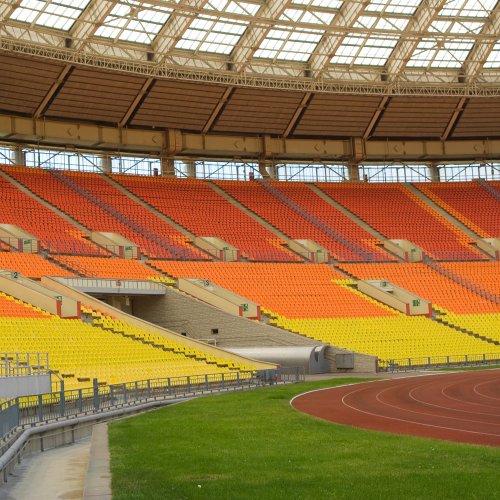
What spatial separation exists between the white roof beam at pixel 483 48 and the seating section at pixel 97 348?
26.1 metres

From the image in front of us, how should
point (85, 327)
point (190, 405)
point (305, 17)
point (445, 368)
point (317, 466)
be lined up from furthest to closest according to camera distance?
point (305, 17), point (445, 368), point (85, 327), point (190, 405), point (317, 466)

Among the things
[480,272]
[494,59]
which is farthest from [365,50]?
[480,272]

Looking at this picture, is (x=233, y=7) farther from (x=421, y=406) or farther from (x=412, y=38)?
(x=421, y=406)

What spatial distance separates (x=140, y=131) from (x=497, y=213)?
82.7 ft

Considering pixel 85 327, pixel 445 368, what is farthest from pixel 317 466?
pixel 445 368

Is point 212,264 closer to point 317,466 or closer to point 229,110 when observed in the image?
point 229,110

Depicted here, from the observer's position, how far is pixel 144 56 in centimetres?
5166

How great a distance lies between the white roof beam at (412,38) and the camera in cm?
5012

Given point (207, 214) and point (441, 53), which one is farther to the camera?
point (207, 214)

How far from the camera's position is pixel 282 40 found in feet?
176

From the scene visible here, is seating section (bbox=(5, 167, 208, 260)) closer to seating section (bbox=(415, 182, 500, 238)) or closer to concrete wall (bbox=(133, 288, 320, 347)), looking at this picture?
concrete wall (bbox=(133, 288, 320, 347))

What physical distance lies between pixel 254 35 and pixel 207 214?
12747 mm

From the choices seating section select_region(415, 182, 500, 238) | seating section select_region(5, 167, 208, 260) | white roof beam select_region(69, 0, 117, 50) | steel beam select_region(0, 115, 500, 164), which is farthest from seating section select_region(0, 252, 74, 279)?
seating section select_region(415, 182, 500, 238)

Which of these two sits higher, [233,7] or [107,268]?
[233,7]
